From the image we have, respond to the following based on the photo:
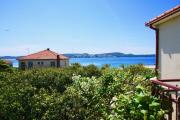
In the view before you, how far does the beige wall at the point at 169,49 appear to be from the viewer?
42.0 feet

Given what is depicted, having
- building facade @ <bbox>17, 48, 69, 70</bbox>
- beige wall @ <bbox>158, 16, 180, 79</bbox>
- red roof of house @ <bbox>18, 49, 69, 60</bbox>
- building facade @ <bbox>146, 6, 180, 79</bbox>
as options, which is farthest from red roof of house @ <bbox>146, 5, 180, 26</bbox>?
red roof of house @ <bbox>18, 49, 69, 60</bbox>

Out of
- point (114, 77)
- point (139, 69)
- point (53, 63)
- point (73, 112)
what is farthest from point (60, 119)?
point (53, 63)

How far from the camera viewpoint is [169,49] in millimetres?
13570

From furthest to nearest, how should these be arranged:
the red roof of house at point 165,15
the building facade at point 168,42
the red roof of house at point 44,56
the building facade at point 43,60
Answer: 1. the red roof of house at point 44,56
2. the building facade at point 43,60
3. the building facade at point 168,42
4. the red roof of house at point 165,15

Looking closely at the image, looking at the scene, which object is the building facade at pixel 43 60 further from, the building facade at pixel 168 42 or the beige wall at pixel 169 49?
the beige wall at pixel 169 49

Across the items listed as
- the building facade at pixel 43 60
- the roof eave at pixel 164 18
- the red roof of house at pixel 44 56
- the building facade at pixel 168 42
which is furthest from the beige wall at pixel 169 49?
the red roof of house at pixel 44 56

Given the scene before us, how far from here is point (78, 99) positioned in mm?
12070

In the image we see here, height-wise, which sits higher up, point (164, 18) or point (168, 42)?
point (164, 18)

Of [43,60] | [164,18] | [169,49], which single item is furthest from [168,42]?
[43,60]

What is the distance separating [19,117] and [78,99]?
2.13m

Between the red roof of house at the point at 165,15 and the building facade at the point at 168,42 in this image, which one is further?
the building facade at the point at 168,42

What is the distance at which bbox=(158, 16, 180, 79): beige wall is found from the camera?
12812mm

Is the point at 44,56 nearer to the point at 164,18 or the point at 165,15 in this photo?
the point at 164,18

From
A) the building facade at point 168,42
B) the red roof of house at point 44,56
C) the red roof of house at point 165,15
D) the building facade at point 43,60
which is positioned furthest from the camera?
the red roof of house at point 44,56
